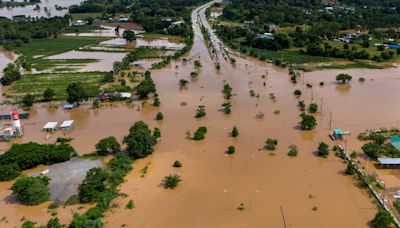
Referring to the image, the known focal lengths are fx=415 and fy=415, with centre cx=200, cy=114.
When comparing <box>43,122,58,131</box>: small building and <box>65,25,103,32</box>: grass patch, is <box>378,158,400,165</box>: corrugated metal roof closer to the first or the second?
<box>43,122,58,131</box>: small building

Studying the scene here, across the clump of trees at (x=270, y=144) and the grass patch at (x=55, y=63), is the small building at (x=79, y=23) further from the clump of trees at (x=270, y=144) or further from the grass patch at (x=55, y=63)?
the clump of trees at (x=270, y=144)

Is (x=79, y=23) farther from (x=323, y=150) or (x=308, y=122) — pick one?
(x=323, y=150)

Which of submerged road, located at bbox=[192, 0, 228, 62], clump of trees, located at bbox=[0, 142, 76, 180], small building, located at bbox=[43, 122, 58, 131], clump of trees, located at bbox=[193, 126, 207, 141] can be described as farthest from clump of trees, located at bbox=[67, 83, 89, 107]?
submerged road, located at bbox=[192, 0, 228, 62]

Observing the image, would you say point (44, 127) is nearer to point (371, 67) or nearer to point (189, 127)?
point (189, 127)

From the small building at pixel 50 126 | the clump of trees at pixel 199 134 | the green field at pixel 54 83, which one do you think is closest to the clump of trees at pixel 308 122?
the clump of trees at pixel 199 134

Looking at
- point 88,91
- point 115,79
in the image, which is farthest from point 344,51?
point 88,91

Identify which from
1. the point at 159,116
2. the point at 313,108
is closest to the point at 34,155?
the point at 159,116

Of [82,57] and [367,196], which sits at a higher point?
[82,57]
